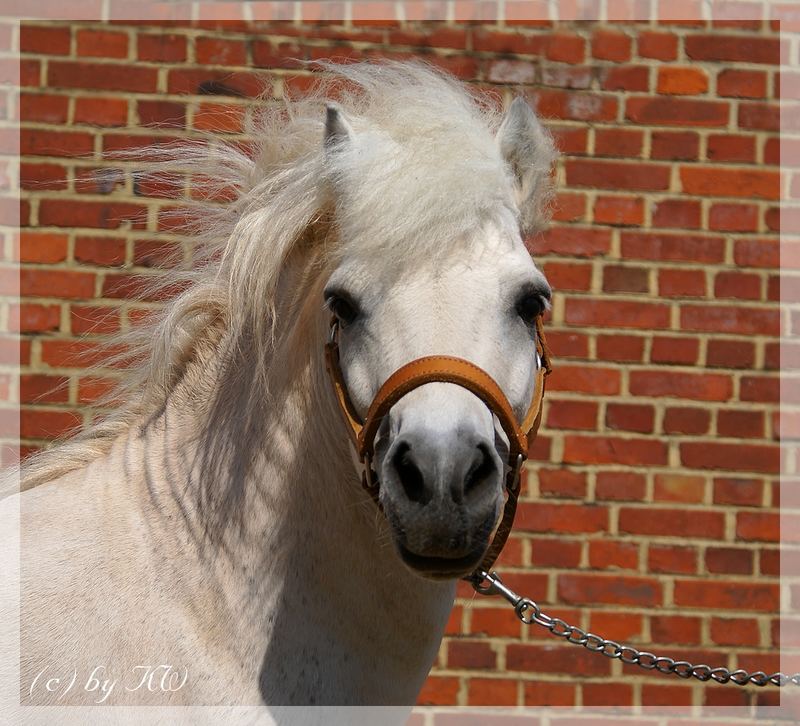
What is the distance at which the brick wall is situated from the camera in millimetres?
2975

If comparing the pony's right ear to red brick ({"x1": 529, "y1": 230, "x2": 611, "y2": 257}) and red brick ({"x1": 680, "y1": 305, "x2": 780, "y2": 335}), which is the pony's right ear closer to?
red brick ({"x1": 529, "y1": 230, "x2": 611, "y2": 257})

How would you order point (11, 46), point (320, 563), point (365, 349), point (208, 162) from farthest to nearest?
point (11, 46)
point (208, 162)
point (320, 563)
point (365, 349)

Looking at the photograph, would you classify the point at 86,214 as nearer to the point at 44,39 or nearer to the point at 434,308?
the point at 44,39

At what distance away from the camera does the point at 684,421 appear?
3.00 meters

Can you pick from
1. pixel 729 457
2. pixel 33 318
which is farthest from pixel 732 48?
pixel 33 318

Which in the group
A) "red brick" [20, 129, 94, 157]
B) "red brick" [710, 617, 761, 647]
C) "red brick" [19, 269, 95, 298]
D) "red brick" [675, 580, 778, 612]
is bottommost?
"red brick" [710, 617, 761, 647]

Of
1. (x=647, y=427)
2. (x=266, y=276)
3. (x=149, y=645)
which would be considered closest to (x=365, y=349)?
(x=266, y=276)

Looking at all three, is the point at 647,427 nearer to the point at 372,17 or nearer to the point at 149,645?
the point at 372,17

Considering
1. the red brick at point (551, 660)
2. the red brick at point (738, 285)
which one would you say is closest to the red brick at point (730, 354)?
the red brick at point (738, 285)

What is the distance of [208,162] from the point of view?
2.03 m

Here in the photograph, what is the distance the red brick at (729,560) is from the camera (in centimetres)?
299

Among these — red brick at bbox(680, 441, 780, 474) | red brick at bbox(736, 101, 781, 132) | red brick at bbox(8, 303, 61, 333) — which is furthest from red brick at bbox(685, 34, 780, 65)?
red brick at bbox(8, 303, 61, 333)

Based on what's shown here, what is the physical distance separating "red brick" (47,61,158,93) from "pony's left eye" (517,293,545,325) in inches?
74.3

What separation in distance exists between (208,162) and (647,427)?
172 centimetres
